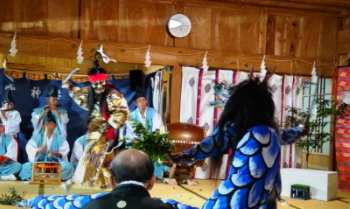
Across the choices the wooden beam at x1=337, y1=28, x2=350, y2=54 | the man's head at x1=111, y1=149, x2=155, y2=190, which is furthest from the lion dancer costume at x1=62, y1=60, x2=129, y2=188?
the wooden beam at x1=337, y1=28, x2=350, y2=54

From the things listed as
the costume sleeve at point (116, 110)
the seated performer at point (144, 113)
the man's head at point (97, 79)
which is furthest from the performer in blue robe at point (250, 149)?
the seated performer at point (144, 113)

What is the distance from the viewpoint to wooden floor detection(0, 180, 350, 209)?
15.5ft

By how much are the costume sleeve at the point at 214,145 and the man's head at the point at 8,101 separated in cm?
486

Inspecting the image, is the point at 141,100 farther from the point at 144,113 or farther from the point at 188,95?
the point at 188,95

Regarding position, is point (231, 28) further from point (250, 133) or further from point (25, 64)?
point (250, 133)

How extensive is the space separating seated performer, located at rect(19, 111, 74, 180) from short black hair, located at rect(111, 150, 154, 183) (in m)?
4.81

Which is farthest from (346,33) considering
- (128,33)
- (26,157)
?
(26,157)

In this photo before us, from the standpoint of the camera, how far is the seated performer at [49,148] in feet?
20.3

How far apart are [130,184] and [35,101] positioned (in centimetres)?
538

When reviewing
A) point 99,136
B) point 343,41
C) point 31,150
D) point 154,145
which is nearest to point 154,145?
point 154,145

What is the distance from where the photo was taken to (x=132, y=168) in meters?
1.57

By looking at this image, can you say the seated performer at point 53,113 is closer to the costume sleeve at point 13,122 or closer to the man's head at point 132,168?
the costume sleeve at point 13,122

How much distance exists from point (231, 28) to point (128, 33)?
1773mm

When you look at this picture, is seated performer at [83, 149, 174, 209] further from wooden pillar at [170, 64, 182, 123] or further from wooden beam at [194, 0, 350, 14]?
wooden beam at [194, 0, 350, 14]
